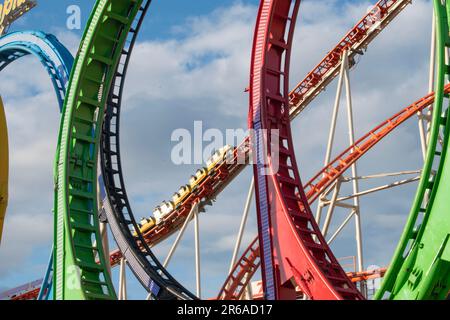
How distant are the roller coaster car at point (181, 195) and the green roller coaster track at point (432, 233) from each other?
46.4 ft

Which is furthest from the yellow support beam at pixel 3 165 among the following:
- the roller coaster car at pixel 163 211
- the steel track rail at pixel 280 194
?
the roller coaster car at pixel 163 211

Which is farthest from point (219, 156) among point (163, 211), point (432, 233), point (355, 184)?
point (432, 233)

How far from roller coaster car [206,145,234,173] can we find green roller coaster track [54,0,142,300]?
858 cm

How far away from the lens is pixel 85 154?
12.1 m

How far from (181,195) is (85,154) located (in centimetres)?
1041

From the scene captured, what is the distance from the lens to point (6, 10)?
2577 centimetres

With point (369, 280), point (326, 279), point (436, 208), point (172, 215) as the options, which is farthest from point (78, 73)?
point (172, 215)

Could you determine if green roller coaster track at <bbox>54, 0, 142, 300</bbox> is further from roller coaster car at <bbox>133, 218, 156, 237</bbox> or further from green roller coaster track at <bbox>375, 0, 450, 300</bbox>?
roller coaster car at <bbox>133, 218, 156, 237</bbox>

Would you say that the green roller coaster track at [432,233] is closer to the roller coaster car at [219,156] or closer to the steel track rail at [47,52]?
the steel track rail at [47,52]

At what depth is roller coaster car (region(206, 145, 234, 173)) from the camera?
824 inches

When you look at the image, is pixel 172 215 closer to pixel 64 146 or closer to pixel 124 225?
pixel 124 225

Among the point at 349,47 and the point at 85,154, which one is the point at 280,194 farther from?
the point at 349,47

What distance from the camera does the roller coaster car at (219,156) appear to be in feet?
68.6
